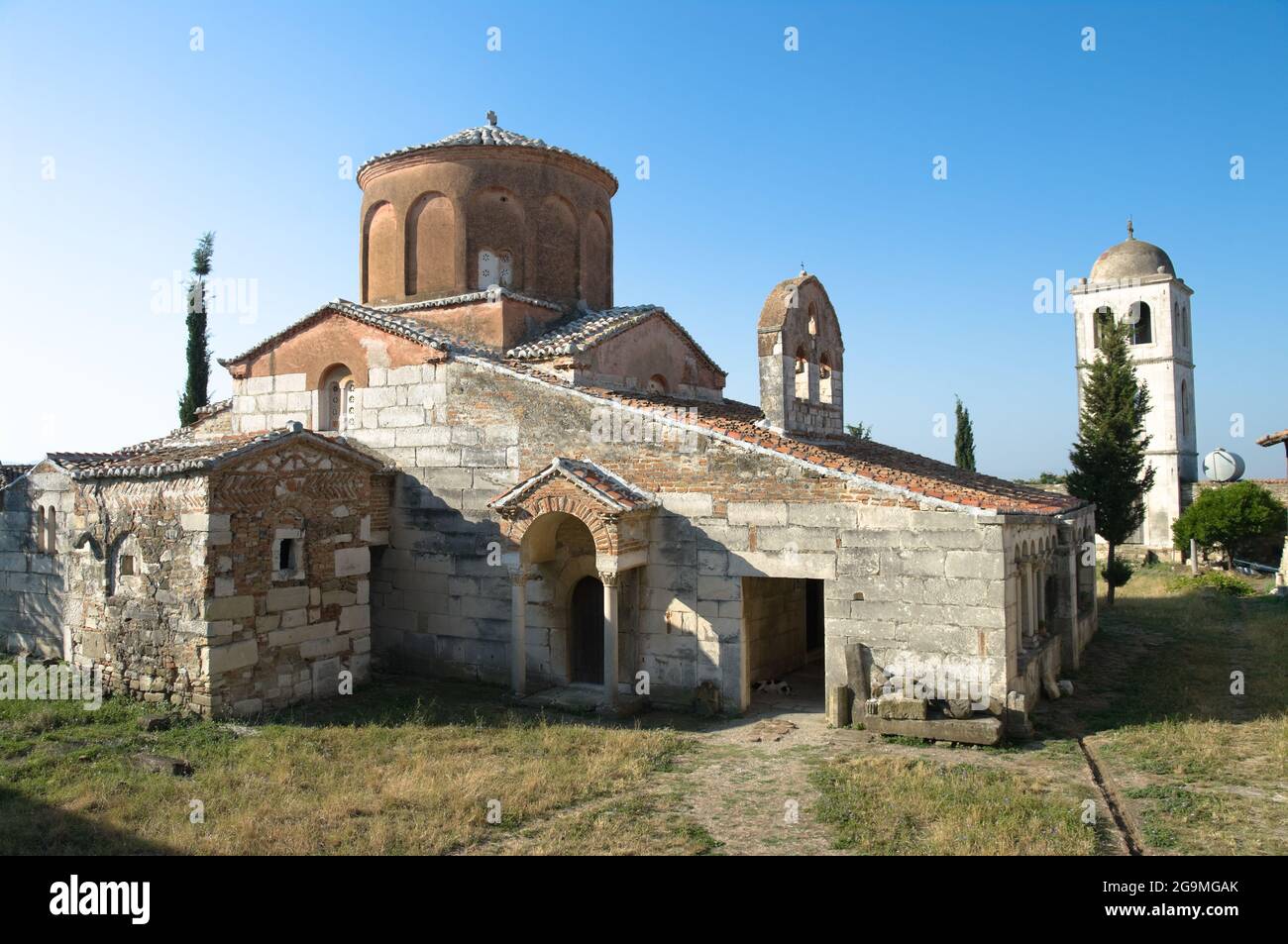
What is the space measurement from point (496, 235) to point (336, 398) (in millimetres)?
4178

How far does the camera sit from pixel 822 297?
14.1m

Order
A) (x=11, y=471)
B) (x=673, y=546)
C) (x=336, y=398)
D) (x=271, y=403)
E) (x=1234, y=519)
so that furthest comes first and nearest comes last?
(x=1234, y=519)
(x=11, y=471)
(x=271, y=403)
(x=336, y=398)
(x=673, y=546)

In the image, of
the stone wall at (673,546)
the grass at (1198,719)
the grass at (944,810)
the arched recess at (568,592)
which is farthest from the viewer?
the arched recess at (568,592)

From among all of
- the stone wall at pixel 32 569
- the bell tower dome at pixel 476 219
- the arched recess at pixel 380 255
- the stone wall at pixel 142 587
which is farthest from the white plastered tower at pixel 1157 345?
the stone wall at pixel 32 569

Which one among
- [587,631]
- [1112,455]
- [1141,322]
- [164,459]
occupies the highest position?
[1141,322]

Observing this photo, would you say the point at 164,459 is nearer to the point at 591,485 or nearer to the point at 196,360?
the point at 591,485

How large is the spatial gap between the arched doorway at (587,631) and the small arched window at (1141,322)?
3037 centimetres

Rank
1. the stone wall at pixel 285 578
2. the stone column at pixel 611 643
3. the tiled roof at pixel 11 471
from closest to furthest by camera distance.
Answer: the stone wall at pixel 285 578, the stone column at pixel 611 643, the tiled roof at pixel 11 471

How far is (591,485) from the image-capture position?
11.2 metres

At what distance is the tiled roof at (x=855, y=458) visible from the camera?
10.4 meters

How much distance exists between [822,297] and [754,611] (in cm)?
524

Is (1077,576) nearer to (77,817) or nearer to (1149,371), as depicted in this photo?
(77,817)

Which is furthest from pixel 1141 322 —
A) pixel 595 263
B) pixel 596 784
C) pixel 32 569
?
pixel 32 569

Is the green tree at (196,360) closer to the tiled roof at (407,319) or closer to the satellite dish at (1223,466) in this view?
the tiled roof at (407,319)
